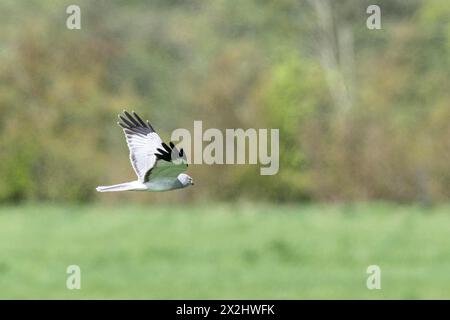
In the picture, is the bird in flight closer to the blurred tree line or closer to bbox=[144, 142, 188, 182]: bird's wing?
bbox=[144, 142, 188, 182]: bird's wing

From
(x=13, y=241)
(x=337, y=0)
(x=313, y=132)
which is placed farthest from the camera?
(x=337, y=0)

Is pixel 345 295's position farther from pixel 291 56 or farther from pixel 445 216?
pixel 291 56

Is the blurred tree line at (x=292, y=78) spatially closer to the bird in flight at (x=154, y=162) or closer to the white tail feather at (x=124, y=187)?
the bird in flight at (x=154, y=162)

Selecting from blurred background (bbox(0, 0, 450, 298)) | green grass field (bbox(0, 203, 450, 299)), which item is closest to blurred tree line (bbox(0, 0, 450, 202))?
blurred background (bbox(0, 0, 450, 298))

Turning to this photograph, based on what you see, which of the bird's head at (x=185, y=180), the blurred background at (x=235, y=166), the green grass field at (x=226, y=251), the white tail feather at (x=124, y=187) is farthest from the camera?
the green grass field at (x=226, y=251)

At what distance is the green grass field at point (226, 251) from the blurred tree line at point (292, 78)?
0.65 metres

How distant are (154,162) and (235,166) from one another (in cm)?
963

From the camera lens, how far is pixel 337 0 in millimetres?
40031

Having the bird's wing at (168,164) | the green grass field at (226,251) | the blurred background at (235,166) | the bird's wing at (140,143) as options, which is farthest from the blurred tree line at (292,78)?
the bird's wing at (168,164)

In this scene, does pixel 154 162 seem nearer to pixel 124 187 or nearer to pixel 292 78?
pixel 124 187

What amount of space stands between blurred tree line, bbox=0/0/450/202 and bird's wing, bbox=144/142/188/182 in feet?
25.6

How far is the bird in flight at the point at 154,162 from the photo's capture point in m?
4.37
